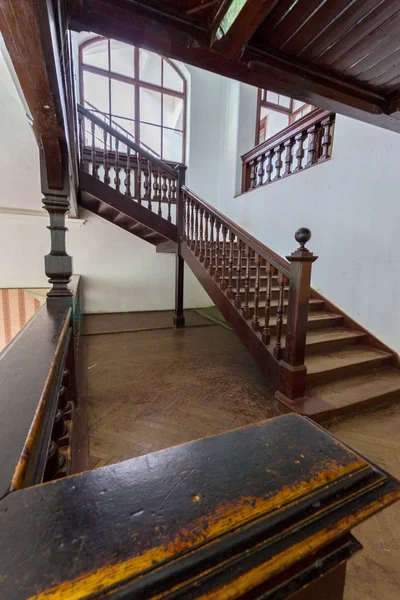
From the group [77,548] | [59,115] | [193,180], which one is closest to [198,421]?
[77,548]

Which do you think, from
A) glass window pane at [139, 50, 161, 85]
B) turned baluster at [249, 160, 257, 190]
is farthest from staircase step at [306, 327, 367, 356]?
glass window pane at [139, 50, 161, 85]

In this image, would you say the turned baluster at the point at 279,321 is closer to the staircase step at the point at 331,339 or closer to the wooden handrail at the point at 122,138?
the staircase step at the point at 331,339

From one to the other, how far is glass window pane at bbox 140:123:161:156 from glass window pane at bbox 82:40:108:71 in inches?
43.0

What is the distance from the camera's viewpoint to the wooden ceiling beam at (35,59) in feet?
2.31

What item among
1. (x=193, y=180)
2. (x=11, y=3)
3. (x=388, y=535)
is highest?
(x=193, y=180)

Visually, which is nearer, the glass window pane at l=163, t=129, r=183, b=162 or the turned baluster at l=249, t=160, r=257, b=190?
the turned baluster at l=249, t=160, r=257, b=190

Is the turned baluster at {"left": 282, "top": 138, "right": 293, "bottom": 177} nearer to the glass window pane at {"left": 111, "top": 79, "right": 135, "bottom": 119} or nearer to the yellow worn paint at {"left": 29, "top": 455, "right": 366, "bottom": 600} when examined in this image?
the glass window pane at {"left": 111, "top": 79, "right": 135, "bottom": 119}

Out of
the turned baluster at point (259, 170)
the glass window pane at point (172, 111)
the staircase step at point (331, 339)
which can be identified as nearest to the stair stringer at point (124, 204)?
the turned baluster at point (259, 170)

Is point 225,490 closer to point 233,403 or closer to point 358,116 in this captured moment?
point 233,403

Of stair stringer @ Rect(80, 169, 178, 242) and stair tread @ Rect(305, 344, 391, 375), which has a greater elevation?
stair stringer @ Rect(80, 169, 178, 242)

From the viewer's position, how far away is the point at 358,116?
5.05 ft

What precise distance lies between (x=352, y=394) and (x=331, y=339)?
55cm

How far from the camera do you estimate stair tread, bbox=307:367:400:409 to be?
1938 millimetres

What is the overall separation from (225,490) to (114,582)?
0.50 feet
